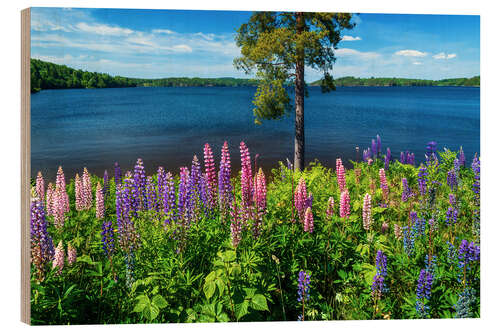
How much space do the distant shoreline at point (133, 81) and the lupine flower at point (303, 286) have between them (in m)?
2.07

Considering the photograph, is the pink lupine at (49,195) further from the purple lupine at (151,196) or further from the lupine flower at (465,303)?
the lupine flower at (465,303)

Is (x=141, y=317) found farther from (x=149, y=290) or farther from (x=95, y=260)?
(x=95, y=260)

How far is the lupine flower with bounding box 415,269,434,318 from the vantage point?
3822 mm

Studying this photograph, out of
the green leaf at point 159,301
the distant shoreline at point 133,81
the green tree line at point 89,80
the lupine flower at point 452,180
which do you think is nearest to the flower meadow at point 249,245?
the green leaf at point 159,301

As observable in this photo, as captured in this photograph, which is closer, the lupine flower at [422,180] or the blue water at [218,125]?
the blue water at [218,125]

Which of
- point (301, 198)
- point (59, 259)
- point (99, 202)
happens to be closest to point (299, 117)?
point (301, 198)

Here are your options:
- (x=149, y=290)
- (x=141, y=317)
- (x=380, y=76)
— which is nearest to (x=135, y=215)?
(x=149, y=290)

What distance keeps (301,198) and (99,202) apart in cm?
206

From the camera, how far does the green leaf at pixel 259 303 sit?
3.47 meters

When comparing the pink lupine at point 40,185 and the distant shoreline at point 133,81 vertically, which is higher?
the distant shoreline at point 133,81

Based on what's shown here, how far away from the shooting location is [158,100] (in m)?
4.28

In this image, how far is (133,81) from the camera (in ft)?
13.6

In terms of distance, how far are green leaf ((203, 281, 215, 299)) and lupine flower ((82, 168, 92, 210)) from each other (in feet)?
5.47
